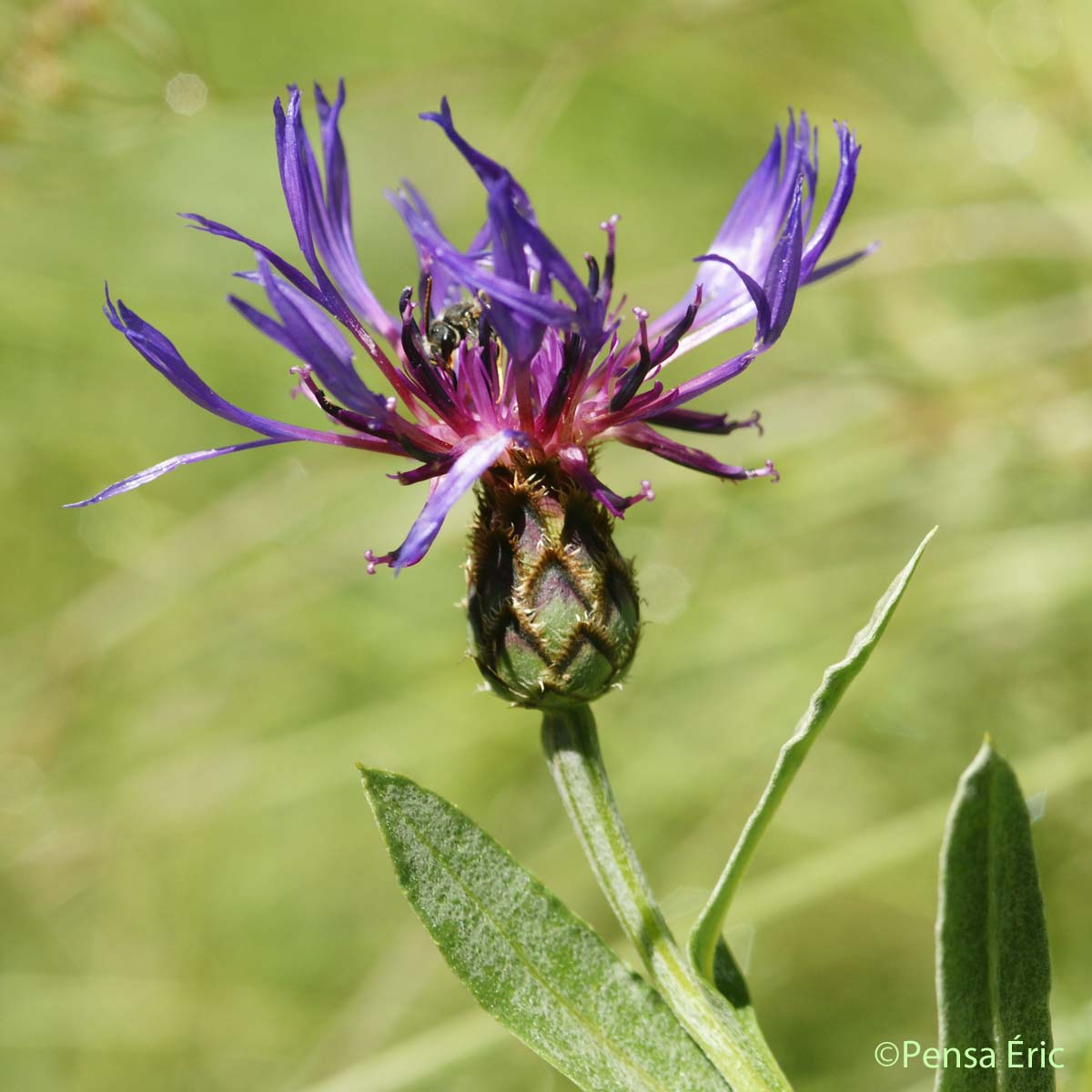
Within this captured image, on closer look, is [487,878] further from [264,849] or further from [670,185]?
[670,185]

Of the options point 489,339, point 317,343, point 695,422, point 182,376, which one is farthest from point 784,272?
point 182,376

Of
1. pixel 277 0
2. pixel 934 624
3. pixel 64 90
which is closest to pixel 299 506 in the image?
pixel 64 90

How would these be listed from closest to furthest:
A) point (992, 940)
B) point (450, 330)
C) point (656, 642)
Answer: point (992, 940)
point (450, 330)
point (656, 642)

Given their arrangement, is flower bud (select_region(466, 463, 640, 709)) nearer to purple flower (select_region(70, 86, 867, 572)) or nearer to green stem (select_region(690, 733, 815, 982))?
purple flower (select_region(70, 86, 867, 572))

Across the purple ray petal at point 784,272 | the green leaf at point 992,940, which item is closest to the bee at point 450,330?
the purple ray petal at point 784,272

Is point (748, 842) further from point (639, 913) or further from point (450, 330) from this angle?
point (450, 330)

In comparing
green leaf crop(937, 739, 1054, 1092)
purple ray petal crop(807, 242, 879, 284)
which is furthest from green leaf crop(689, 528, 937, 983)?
purple ray petal crop(807, 242, 879, 284)
